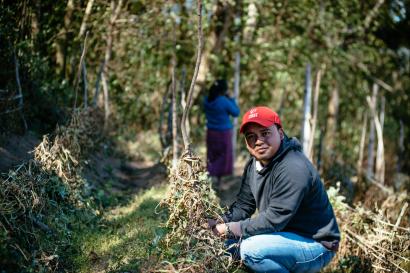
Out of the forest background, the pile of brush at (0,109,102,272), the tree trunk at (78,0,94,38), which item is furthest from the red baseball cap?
the tree trunk at (78,0,94,38)

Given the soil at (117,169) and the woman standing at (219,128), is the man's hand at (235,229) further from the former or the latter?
the woman standing at (219,128)

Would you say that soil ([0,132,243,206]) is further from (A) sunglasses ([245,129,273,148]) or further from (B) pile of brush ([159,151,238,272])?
(A) sunglasses ([245,129,273,148])

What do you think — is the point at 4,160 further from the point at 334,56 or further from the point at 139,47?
the point at 334,56

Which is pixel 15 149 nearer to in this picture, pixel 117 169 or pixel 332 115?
pixel 117 169

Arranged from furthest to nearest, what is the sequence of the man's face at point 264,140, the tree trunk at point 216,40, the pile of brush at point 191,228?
the tree trunk at point 216,40, the man's face at point 264,140, the pile of brush at point 191,228

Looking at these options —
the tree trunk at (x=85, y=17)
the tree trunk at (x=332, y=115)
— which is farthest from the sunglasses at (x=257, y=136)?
the tree trunk at (x=332, y=115)

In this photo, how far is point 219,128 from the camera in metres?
7.18

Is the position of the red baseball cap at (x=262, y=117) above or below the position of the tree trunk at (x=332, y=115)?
above

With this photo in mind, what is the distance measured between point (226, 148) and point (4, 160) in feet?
11.4

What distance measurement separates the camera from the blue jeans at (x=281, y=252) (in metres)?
3.13

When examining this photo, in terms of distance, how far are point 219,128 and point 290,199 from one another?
166 inches

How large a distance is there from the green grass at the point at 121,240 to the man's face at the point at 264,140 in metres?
0.94

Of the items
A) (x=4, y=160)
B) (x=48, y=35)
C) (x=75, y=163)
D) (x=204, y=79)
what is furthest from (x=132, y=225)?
(x=204, y=79)

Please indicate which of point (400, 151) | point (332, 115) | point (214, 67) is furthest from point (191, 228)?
point (332, 115)
